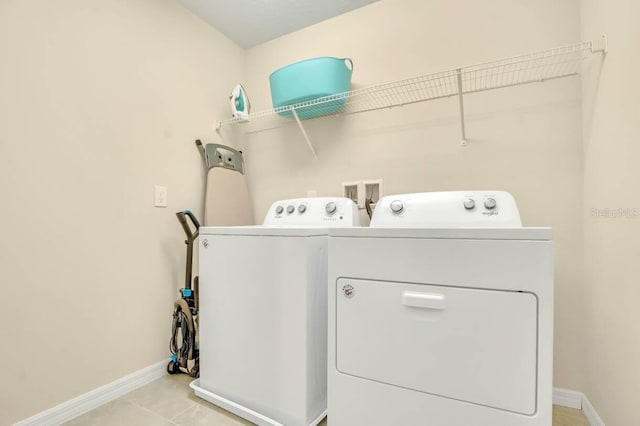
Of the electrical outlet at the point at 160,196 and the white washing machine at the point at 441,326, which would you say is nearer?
the white washing machine at the point at 441,326

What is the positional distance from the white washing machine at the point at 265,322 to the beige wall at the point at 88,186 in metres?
0.47

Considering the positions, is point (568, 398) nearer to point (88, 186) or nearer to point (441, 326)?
point (441, 326)

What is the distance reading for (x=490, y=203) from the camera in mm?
1333

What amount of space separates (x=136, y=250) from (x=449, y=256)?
1624 millimetres

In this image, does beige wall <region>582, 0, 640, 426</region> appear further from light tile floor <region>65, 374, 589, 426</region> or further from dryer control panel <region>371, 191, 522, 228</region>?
dryer control panel <region>371, 191, 522, 228</region>

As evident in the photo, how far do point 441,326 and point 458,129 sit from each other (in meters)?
1.22

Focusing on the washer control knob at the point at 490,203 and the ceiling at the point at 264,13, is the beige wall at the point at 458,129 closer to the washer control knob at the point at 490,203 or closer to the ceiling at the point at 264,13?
the ceiling at the point at 264,13

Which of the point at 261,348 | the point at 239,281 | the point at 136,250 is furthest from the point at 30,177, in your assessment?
the point at 261,348

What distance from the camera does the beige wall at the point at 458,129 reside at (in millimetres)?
1495

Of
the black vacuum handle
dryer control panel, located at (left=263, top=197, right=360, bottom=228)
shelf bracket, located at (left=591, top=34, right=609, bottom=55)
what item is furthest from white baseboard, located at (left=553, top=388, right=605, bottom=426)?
the black vacuum handle

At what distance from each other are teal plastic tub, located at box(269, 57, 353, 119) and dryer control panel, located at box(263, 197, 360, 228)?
2.06 feet

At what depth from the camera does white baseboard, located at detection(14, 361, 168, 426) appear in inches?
51.1

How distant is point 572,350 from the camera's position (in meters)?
1.48

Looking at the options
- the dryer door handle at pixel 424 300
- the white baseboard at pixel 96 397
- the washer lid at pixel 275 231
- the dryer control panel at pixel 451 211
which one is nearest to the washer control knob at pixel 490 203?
the dryer control panel at pixel 451 211
